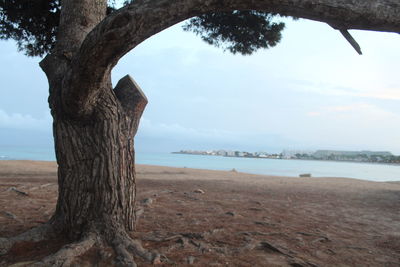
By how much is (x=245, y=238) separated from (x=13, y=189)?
18.1ft

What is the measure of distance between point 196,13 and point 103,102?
58.3 inches

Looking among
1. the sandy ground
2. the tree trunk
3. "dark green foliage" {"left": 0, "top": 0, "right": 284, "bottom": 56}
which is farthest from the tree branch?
"dark green foliage" {"left": 0, "top": 0, "right": 284, "bottom": 56}

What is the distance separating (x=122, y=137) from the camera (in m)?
3.38

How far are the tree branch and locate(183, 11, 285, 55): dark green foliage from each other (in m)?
4.89

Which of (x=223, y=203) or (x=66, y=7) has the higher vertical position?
(x=66, y=7)

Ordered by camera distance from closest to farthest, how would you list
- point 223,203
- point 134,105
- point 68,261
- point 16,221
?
point 68,261 < point 134,105 < point 16,221 < point 223,203

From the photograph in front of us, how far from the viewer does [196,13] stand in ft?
8.14

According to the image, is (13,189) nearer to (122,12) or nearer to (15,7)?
(15,7)

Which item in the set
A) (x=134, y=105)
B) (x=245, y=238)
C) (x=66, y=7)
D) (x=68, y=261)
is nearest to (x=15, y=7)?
(x=66, y=7)

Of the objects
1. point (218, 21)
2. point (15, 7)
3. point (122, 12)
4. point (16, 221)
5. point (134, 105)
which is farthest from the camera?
point (218, 21)

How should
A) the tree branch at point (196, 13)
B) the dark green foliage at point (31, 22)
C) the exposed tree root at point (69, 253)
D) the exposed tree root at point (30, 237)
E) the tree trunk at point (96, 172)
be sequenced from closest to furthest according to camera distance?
the tree branch at point (196, 13) < the exposed tree root at point (69, 253) < the exposed tree root at point (30, 237) < the tree trunk at point (96, 172) < the dark green foliage at point (31, 22)

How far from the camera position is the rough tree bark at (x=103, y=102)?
2404mm

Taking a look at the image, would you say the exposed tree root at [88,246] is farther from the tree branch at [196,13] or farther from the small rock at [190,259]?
the tree branch at [196,13]

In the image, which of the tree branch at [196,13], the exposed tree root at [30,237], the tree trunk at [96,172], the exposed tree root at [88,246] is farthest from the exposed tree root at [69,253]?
the tree branch at [196,13]
